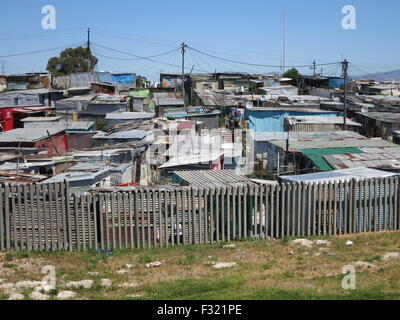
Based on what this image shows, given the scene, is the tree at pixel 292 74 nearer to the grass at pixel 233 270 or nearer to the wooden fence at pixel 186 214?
the wooden fence at pixel 186 214

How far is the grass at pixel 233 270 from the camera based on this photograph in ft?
26.0

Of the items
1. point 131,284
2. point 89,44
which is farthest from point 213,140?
point 89,44

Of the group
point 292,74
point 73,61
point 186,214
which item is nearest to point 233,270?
point 186,214

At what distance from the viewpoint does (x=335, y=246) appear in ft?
36.2

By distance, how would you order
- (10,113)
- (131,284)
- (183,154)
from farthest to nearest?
(10,113) < (183,154) < (131,284)

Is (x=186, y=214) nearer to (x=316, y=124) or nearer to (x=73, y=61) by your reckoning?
(x=316, y=124)

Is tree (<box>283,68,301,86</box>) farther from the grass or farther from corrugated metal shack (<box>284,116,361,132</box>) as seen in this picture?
the grass

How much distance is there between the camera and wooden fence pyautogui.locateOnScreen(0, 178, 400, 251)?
11.1m

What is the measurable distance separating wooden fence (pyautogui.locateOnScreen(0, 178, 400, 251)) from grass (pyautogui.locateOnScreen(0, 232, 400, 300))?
1.10ft

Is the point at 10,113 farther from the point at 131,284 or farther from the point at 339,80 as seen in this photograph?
the point at 339,80

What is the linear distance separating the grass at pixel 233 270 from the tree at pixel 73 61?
5871cm

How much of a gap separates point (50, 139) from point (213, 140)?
728 cm

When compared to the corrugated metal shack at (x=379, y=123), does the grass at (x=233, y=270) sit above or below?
below

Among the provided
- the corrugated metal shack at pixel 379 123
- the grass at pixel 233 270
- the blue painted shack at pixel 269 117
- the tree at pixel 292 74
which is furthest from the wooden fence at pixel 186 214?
the tree at pixel 292 74
